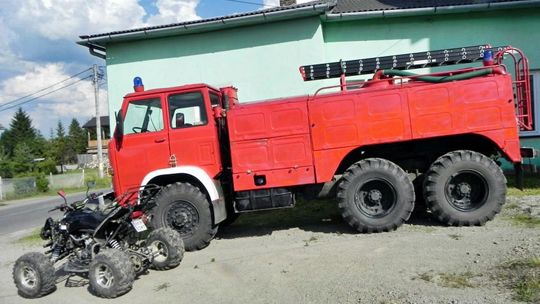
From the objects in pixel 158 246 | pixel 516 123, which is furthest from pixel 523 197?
pixel 158 246

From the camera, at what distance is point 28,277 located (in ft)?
19.6

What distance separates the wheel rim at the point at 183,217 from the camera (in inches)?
293

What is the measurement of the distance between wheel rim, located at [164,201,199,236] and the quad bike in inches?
34.7

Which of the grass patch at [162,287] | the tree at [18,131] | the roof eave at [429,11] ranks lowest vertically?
the grass patch at [162,287]

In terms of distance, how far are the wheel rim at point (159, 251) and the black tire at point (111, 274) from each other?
71 cm

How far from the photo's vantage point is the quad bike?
18.3ft

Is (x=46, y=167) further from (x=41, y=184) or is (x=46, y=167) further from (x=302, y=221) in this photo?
(x=302, y=221)

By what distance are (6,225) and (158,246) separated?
35.2 feet

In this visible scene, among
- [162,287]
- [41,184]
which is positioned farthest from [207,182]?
[41,184]

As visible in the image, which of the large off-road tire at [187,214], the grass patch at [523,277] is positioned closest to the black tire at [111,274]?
the large off-road tire at [187,214]

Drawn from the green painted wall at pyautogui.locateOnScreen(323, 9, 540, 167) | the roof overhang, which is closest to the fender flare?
the roof overhang

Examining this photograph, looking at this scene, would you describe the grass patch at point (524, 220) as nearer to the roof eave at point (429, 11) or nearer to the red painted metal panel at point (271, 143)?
the red painted metal panel at point (271, 143)

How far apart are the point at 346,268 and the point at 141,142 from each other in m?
4.00

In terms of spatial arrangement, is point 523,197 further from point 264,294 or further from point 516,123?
point 264,294
